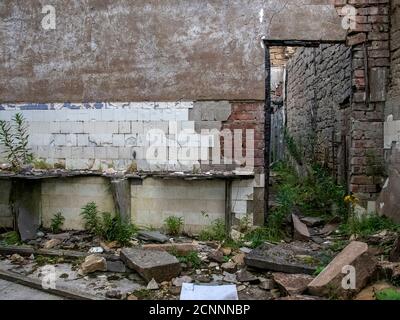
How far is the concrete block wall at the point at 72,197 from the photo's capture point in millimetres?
5637

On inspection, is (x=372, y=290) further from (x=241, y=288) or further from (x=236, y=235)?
(x=236, y=235)

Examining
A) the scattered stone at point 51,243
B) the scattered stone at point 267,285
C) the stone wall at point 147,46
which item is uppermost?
the stone wall at point 147,46

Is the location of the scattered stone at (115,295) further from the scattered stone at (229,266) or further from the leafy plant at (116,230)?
the leafy plant at (116,230)

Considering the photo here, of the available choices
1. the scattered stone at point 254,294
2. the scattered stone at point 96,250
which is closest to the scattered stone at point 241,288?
the scattered stone at point 254,294

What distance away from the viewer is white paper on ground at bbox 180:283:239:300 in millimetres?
3590

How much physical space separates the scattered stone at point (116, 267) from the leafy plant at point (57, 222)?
1.63 metres

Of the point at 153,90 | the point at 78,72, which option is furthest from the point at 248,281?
the point at 78,72

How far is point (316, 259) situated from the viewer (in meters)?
4.35

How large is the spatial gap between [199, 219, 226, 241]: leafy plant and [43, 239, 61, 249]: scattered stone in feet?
6.66

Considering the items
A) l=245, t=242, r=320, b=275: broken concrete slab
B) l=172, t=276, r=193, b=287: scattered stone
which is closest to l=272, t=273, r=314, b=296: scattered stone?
l=245, t=242, r=320, b=275: broken concrete slab

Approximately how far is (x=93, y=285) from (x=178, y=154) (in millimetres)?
2270

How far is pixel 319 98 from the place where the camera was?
27.1 ft

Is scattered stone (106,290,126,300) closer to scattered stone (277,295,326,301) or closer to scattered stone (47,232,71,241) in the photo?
scattered stone (277,295,326,301)

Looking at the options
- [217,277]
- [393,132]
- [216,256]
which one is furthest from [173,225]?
[393,132]
